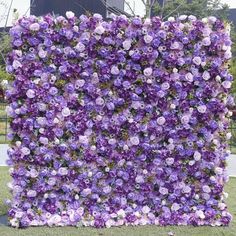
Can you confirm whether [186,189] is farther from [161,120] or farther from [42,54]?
[42,54]

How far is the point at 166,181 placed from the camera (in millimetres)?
6402

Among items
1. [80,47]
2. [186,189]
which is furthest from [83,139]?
[186,189]

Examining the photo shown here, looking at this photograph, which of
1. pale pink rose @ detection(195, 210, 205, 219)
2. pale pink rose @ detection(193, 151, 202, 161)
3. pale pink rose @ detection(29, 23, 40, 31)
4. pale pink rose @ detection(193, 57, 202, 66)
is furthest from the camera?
pale pink rose @ detection(195, 210, 205, 219)

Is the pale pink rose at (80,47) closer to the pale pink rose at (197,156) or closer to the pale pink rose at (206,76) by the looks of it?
the pale pink rose at (206,76)

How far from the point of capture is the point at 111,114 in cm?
628

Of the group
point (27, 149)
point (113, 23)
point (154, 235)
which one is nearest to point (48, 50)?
point (113, 23)

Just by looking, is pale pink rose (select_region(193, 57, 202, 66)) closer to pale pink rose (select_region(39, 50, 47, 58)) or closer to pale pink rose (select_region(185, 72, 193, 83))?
pale pink rose (select_region(185, 72, 193, 83))

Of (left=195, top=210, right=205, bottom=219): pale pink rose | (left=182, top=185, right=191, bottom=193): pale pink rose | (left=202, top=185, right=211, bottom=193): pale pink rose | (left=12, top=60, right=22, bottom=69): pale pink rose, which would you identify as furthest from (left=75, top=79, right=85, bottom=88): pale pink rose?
(left=195, top=210, right=205, bottom=219): pale pink rose

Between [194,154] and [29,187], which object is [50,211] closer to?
[29,187]

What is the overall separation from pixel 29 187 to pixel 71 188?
0.53 metres

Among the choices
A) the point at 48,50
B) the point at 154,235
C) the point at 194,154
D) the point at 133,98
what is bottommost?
the point at 154,235

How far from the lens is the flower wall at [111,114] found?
6203mm

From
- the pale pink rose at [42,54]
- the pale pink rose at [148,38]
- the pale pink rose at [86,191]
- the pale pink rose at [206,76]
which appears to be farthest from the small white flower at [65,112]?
the pale pink rose at [206,76]

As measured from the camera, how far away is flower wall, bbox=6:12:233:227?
20.4 feet
